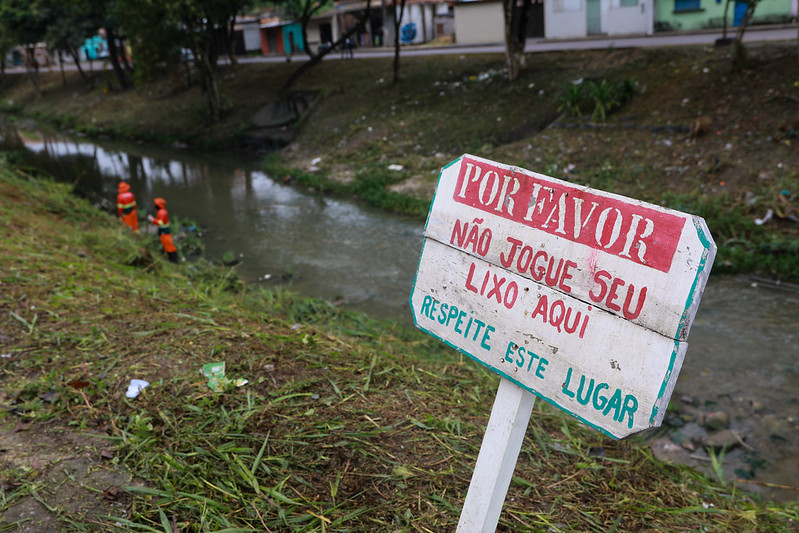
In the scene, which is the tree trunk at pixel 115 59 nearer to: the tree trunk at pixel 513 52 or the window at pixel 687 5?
the tree trunk at pixel 513 52

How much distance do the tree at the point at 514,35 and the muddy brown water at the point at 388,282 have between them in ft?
19.0

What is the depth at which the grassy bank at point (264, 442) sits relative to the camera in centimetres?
245

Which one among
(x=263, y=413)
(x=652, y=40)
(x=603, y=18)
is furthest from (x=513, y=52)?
(x=263, y=413)

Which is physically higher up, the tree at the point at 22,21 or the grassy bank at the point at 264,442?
the tree at the point at 22,21

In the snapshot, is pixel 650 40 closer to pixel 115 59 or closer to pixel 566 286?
pixel 566 286

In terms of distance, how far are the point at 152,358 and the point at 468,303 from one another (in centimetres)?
230

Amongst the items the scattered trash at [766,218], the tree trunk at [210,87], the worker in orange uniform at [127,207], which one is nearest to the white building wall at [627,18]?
the tree trunk at [210,87]

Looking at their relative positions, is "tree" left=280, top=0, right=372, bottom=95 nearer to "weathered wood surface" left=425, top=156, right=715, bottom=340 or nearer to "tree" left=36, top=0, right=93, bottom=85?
"tree" left=36, top=0, right=93, bottom=85

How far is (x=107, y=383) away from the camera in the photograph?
325 centimetres

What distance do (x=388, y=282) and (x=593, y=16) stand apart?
1690 cm

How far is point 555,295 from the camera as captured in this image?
1.77 meters

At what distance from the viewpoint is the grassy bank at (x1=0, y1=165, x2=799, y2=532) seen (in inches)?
96.6

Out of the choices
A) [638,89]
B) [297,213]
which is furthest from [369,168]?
[638,89]

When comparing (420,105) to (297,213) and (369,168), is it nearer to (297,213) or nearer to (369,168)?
(369,168)
